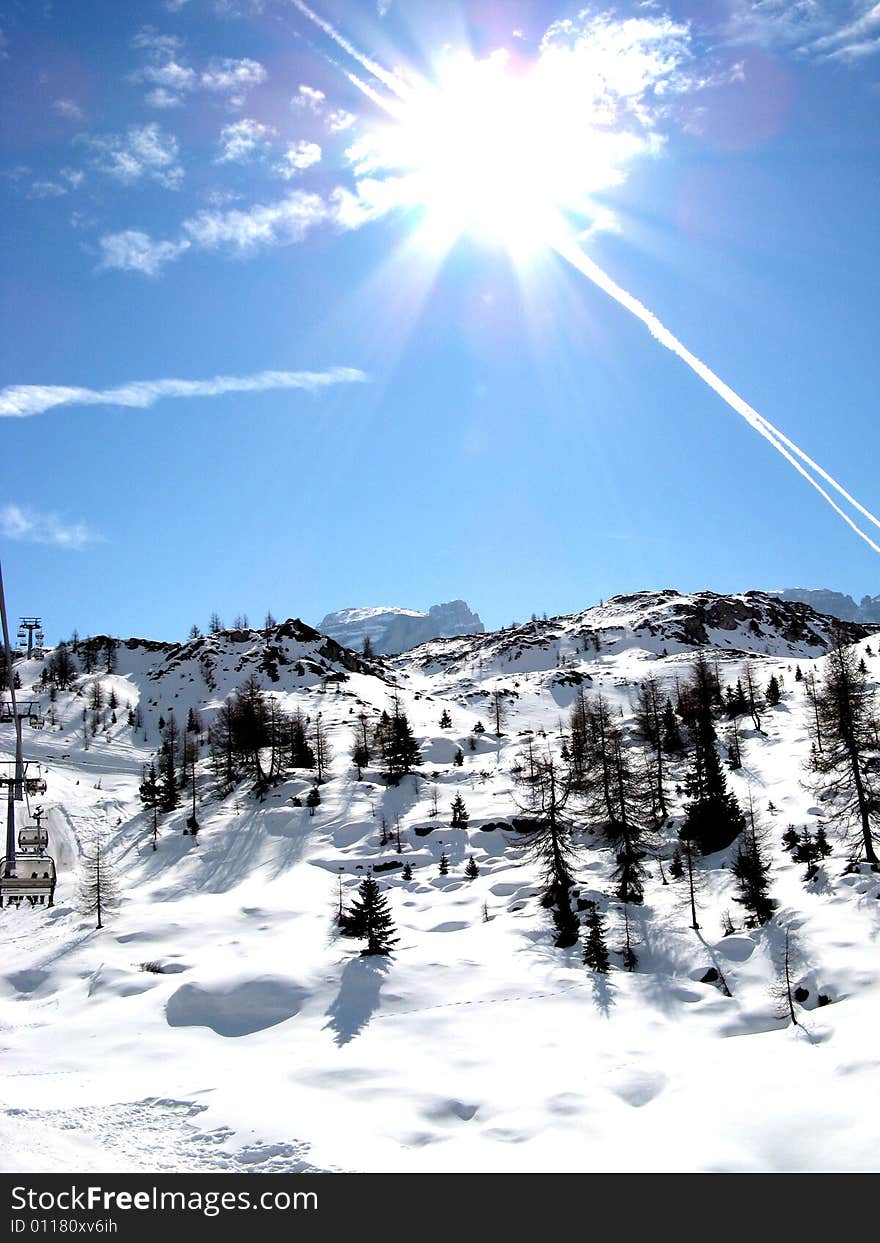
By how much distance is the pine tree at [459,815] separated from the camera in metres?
62.8

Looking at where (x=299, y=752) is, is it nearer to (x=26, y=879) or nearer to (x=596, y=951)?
(x=596, y=951)

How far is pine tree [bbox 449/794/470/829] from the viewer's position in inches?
Result: 2473

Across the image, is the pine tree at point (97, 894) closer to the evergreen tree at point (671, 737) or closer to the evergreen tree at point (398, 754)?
the evergreen tree at point (398, 754)

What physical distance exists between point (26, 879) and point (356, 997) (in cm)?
2301

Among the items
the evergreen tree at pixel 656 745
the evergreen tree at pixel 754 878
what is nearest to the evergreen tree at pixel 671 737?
the evergreen tree at pixel 656 745

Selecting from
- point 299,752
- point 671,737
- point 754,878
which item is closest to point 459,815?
point 299,752

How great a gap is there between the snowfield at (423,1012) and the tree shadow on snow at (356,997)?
172mm

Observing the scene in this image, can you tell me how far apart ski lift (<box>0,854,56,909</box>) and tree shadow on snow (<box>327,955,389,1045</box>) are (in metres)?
18.5

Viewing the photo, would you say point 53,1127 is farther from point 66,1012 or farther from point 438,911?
point 438,911

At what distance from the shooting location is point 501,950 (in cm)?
3922

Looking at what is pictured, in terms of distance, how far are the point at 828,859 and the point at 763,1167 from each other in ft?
93.0

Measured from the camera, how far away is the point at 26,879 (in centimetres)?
1553

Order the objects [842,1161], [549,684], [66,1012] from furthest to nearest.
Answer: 1. [549,684]
2. [66,1012]
3. [842,1161]
